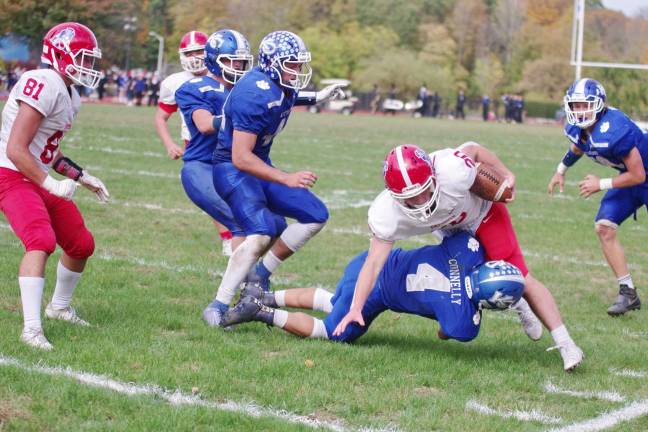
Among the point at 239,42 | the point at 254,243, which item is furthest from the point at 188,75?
the point at 254,243

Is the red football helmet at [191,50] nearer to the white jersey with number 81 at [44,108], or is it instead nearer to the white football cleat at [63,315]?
the white jersey with number 81 at [44,108]

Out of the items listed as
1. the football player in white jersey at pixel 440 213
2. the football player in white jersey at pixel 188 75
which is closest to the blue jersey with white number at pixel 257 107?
the football player in white jersey at pixel 440 213

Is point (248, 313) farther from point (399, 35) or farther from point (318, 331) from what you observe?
point (399, 35)

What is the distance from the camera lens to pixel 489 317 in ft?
19.2

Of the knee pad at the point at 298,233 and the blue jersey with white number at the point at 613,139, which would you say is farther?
the blue jersey with white number at the point at 613,139

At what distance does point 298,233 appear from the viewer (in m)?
5.92

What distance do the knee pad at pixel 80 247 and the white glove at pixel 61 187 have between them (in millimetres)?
423

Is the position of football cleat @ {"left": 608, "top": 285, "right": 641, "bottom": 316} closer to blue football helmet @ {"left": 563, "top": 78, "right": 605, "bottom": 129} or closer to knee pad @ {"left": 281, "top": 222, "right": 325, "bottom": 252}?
blue football helmet @ {"left": 563, "top": 78, "right": 605, "bottom": 129}

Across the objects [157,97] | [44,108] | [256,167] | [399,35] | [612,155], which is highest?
[44,108]

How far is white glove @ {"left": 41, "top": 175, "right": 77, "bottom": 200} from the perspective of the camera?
15.1ft

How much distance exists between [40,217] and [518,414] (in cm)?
245

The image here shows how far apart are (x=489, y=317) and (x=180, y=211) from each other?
414 cm

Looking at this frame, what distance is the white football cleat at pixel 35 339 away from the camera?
4555mm

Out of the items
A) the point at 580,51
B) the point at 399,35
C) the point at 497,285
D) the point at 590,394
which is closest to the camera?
the point at 590,394
